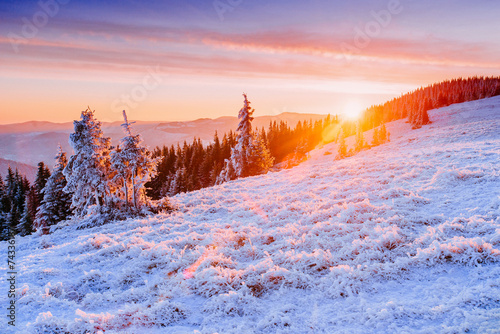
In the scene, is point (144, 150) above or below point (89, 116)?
below

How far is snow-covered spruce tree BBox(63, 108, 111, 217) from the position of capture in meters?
21.8

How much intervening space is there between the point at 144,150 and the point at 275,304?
16.5 meters

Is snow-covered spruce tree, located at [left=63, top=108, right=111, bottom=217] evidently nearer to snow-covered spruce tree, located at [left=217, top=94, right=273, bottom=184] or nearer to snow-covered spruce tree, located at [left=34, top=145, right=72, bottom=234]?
snow-covered spruce tree, located at [left=34, top=145, right=72, bottom=234]

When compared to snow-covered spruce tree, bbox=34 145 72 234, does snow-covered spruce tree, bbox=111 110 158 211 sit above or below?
above

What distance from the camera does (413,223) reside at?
28.3ft

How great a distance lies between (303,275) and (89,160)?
2177 cm

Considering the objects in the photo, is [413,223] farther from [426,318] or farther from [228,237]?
[228,237]

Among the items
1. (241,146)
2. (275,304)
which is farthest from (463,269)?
(241,146)

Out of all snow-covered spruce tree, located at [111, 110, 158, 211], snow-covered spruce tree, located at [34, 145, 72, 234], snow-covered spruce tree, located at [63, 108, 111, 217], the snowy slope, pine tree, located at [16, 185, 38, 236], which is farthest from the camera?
pine tree, located at [16, 185, 38, 236]

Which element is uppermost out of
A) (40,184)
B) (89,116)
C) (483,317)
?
(89,116)

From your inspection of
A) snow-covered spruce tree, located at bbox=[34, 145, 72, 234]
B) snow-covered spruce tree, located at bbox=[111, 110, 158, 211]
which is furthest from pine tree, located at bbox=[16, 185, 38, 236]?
snow-covered spruce tree, located at bbox=[111, 110, 158, 211]

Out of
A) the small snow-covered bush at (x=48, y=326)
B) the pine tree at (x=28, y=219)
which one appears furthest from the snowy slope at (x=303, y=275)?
the pine tree at (x=28, y=219)

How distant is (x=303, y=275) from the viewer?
21.5 ft

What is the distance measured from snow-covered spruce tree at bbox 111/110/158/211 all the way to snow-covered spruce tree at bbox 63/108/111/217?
2656 mm
